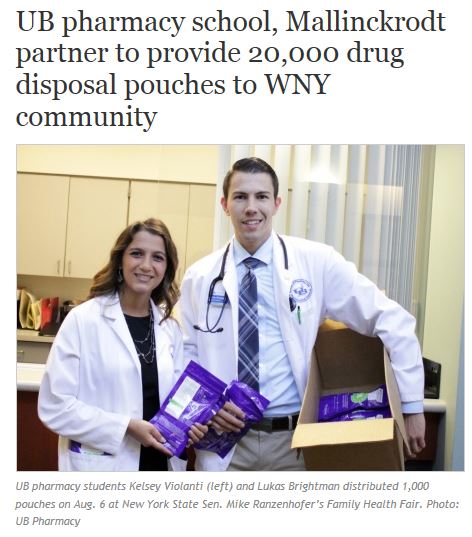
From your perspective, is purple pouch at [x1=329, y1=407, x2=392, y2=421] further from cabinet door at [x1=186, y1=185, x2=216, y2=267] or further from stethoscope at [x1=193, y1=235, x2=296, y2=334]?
cabinet door at [x1=186, y1=185, x2=216, y2=267]

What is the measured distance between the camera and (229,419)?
135 centimetres

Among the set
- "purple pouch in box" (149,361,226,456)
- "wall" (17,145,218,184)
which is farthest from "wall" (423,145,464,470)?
"wall" (17,145,218,184)

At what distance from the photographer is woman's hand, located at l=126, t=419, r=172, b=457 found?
1.31 m

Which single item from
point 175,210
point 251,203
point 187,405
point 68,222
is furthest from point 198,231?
point 68,222

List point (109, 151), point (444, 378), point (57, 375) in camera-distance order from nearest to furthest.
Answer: point (57, 375), point (444, 378), point (109, 151)

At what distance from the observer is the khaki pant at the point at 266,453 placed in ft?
4.64

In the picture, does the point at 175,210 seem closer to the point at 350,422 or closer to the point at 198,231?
the point at 198,231

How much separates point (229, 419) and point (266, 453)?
0.49 feet

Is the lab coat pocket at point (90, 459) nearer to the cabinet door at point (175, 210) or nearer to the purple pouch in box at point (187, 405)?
the purple pouch in box at point (187, 405)

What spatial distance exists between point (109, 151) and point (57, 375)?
2.34 meters

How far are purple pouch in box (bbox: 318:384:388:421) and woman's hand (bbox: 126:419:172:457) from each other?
0.41 meters
